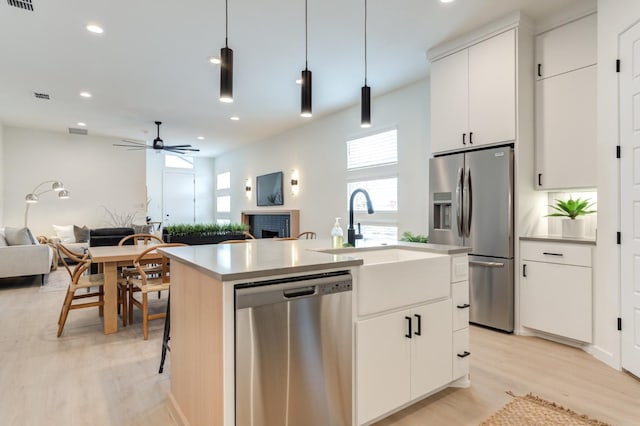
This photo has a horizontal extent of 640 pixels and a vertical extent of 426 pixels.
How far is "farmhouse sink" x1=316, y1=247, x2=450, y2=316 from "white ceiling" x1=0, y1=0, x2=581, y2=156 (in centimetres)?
235

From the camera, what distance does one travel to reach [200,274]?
161 centimetres

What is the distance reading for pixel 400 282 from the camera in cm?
191

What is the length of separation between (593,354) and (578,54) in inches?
100

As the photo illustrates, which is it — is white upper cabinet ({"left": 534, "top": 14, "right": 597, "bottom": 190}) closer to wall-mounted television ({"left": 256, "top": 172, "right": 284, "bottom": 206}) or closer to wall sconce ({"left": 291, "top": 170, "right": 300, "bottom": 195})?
wall sconce ({"left": 291, "top": 170, "right": 300, "bottom": 195})

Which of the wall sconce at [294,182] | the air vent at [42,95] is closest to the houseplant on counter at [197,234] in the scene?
the wall sconce at [294,182]

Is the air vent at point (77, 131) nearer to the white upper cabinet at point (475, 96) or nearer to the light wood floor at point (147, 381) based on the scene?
the light wood floor at point (147, 381)

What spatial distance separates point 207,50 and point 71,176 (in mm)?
6389

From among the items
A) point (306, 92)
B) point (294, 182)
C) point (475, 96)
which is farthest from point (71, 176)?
point (475, 96)

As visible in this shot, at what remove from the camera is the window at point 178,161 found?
10.9 meters

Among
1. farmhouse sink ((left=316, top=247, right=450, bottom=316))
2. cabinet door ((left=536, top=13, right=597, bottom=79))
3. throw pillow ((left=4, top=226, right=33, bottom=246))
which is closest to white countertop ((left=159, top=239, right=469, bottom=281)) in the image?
farmhouse sink ((left=316, top=247, right=450, bottom=316))

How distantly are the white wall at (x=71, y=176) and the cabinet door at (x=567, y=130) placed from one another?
8765 mm

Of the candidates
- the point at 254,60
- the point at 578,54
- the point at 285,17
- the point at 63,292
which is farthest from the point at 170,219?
the point at 578,54

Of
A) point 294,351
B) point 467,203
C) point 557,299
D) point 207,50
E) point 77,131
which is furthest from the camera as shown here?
point 77,131

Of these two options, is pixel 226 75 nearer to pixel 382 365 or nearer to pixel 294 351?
pixel 294 351
